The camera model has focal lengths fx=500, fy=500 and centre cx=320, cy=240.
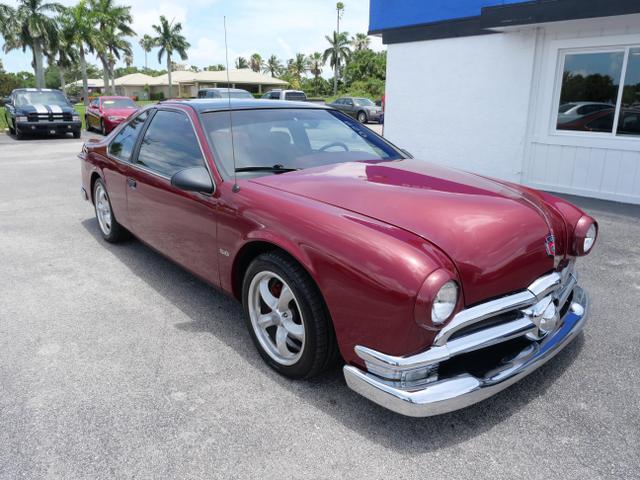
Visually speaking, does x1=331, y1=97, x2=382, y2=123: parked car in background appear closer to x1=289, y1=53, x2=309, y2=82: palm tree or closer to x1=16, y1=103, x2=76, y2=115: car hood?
x1=16, y1=103, x2=76, y2=115: car hood

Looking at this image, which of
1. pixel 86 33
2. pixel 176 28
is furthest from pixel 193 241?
pixel 176 28

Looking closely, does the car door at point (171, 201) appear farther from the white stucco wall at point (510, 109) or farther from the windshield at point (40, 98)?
the windshield at point (40, 98)

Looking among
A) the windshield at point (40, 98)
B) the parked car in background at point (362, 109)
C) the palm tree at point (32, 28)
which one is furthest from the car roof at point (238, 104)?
the palm tree at point (32, 28)

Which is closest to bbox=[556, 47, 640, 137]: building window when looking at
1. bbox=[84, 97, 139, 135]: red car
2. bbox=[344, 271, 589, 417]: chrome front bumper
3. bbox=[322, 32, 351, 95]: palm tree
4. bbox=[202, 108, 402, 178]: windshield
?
bbox=[202, 108, 402, 178]: windshield

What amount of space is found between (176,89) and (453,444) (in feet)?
235

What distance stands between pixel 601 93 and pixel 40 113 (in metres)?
16.8

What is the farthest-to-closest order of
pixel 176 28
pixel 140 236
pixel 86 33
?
1. pixel 176 28
2. pixel 86 33
3. pixel 140 236

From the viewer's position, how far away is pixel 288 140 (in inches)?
141

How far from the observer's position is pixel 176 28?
6091 cm

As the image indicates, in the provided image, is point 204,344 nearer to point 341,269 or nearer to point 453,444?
point 341,269

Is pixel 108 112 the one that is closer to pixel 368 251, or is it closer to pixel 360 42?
pixel 368 251

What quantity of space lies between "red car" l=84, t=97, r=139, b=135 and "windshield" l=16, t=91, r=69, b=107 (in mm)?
1313

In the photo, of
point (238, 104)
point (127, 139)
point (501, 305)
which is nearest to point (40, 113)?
point (127, 139)

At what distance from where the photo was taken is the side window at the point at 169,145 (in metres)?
3.54
